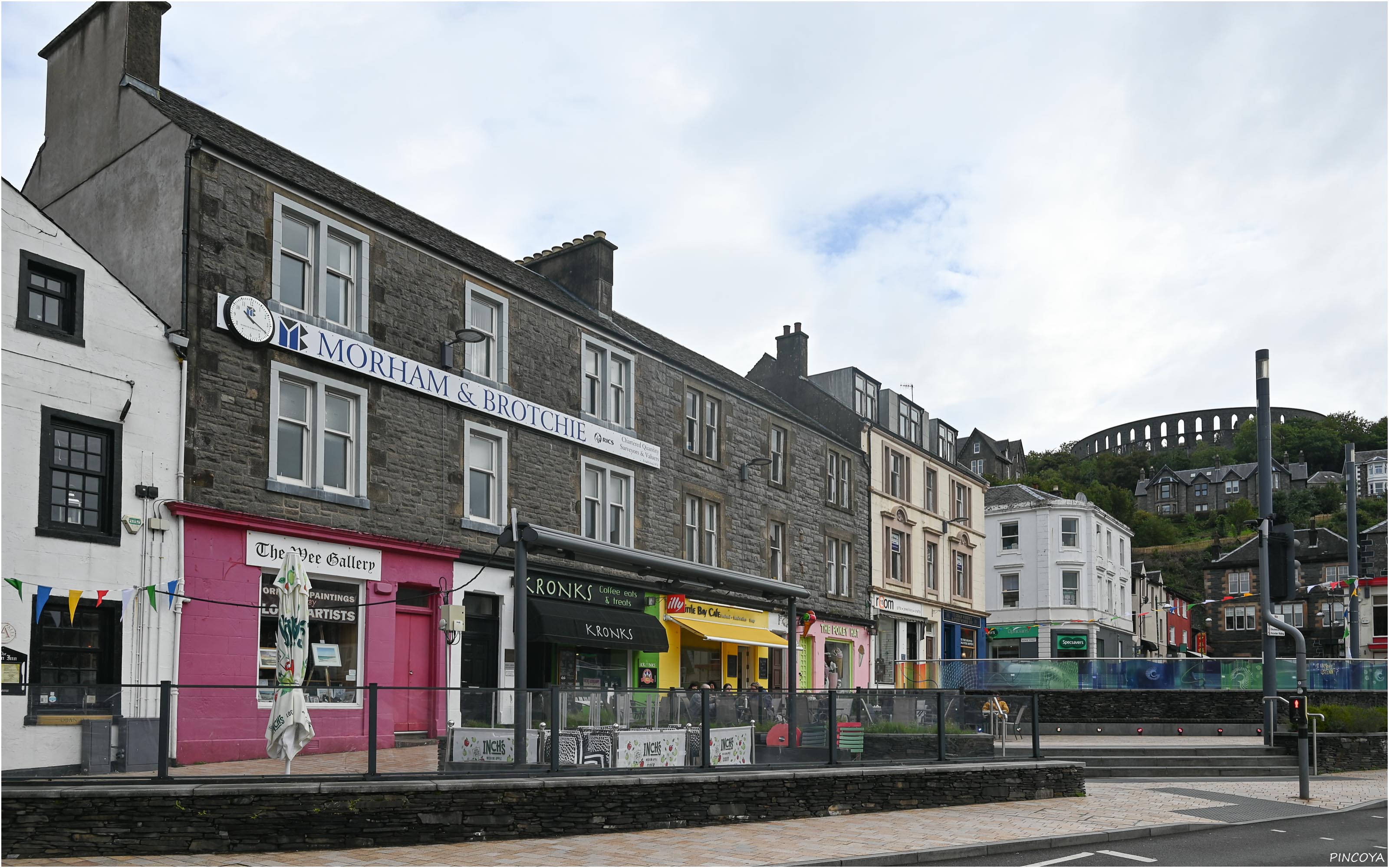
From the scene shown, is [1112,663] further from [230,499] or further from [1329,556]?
[1329,556]

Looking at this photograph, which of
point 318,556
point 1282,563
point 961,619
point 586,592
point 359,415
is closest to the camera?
point 318,556

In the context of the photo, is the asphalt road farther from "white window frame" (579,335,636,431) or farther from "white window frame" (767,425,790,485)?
"white window frame" (767,425,790,485)

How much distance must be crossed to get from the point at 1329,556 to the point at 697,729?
99.6m

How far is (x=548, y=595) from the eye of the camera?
951 inches

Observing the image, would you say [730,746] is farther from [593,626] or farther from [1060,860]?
[593,626]

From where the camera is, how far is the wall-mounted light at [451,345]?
22.2 meters

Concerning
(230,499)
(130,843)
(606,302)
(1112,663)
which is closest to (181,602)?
(230,499)

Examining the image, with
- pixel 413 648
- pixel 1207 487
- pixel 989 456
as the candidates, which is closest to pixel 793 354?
pixel 413 648

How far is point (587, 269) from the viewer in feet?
98.4

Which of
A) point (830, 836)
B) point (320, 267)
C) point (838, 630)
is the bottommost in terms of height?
point (830, 836)

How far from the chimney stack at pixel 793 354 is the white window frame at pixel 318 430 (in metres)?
22.9

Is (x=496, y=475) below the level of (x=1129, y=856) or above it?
above

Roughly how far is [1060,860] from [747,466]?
20.1 m

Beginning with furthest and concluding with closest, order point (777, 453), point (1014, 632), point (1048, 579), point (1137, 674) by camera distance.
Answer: point (1014, 632) → point (1048, 579) → point (1137, 674) → point (777, 453)
